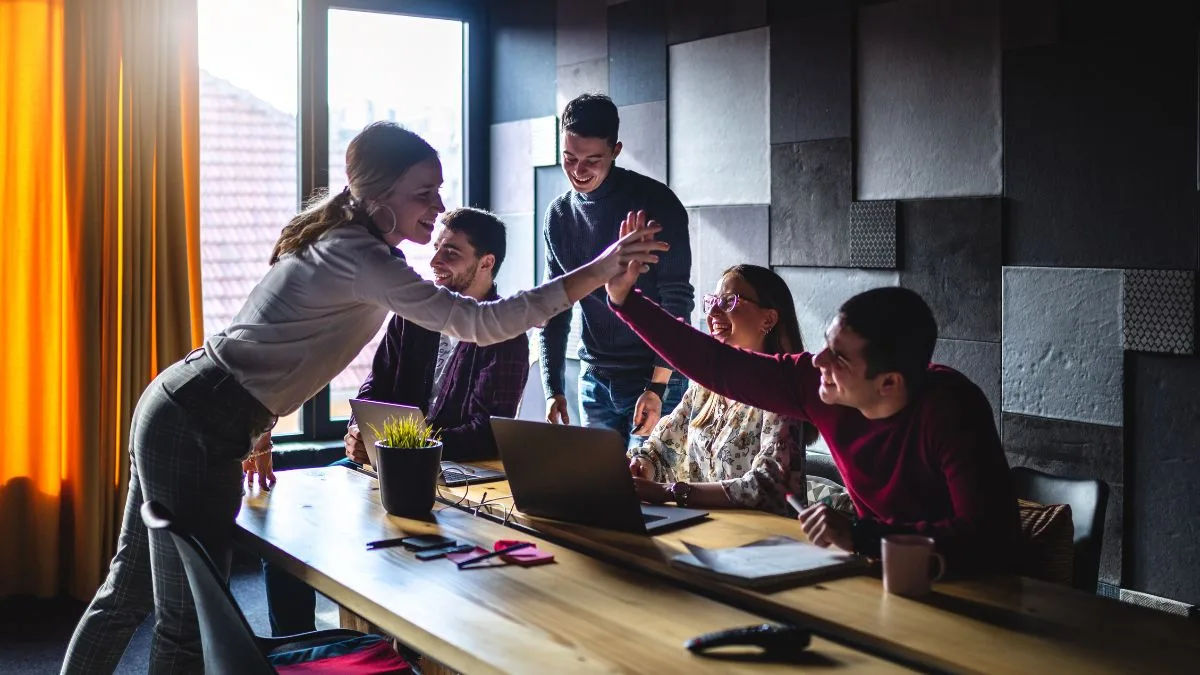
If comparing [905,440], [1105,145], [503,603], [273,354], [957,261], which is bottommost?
[503,603]

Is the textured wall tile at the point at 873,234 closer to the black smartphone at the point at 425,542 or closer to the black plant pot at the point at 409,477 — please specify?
the black plant pot at the point at 409,477

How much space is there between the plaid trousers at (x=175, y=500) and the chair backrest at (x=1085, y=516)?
1.54 m

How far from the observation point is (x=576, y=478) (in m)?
2.08

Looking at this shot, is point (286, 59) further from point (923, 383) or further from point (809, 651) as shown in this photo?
point (809, 651)

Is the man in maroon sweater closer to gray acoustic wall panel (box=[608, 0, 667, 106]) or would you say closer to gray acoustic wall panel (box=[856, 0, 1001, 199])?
gray acoustic wall panel (box=[856, 0, 1001, 199])

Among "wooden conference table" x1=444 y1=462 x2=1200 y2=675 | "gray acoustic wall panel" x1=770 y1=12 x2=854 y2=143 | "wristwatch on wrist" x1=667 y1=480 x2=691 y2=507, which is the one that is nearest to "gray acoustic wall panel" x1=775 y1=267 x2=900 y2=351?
"gray acoustic wall panel" x1=770 y1=12 x2=854 y2=143

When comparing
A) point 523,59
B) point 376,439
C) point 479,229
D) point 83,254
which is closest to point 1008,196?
point 479,229

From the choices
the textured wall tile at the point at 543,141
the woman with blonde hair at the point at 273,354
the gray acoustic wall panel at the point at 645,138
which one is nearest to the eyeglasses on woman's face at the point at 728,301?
the woman with blonde hair at the point at 273,354

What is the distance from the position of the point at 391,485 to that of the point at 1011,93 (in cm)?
187

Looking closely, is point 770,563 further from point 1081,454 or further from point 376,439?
point 1081,454

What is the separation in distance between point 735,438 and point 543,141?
2.43 m

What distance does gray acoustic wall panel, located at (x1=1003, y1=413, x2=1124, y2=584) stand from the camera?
2.80 meters

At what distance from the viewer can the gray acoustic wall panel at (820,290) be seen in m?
3.36

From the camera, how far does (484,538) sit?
6.79 feet
